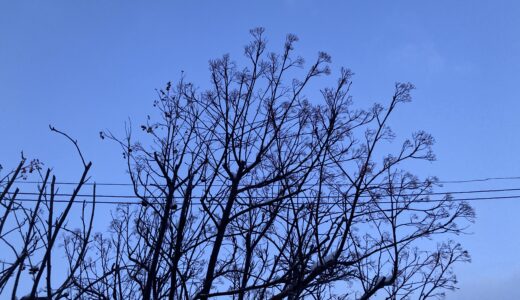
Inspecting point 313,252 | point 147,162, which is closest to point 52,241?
point 313,252

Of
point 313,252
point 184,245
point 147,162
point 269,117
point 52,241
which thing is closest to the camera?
point 52,241

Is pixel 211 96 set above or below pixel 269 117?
above

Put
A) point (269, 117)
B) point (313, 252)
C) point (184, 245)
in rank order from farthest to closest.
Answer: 1. point (269, 117)
2. point (184, 245)
3. point (313, 252)

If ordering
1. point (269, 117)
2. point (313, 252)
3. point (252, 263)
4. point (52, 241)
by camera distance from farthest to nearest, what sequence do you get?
point (252, 263)
point (269, 117)
point (313, 252)
point (52, 241)

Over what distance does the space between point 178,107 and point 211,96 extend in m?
0.61

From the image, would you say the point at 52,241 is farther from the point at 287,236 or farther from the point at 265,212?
the point at 265,212

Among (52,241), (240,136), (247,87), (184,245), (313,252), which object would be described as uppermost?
(247,87)

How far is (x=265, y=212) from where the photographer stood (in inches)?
311

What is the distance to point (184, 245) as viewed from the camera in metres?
6.80

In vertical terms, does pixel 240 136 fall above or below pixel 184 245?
above

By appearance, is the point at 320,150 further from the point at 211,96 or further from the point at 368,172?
the point at 211,96

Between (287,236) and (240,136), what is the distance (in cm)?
166

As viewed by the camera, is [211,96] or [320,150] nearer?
[320,150]

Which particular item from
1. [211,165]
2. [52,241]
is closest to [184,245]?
[211,165]
